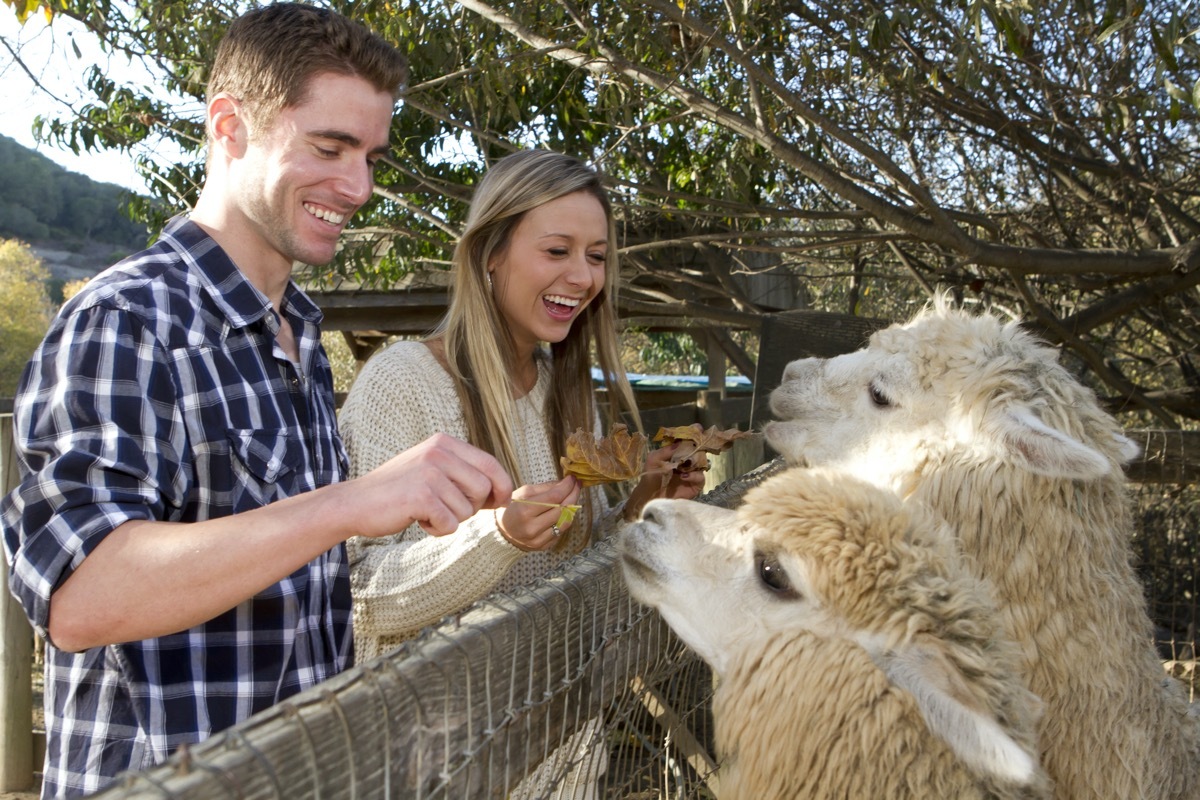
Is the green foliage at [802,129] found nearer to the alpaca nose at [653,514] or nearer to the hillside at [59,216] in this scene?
the alpaca nose at [653,514]

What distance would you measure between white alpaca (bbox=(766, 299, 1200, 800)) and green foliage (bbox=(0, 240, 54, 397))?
1046 inches

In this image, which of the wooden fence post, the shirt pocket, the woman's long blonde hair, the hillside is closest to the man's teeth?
the shirt pocket

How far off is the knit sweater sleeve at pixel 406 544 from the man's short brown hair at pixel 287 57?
725 millimetres

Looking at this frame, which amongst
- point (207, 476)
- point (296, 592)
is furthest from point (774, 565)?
point (207, 476)

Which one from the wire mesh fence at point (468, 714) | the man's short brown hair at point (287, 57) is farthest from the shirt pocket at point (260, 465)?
the man's short brown hair at point (287, 57)

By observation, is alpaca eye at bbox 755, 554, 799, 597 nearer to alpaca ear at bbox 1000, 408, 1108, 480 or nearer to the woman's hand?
the woman's hand

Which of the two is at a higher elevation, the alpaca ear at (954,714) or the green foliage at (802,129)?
the green foliage at (802,129)

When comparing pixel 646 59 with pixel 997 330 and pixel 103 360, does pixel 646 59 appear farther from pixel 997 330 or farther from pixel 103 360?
pixel 103 360

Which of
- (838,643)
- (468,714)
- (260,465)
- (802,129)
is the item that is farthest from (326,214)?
(802,129)

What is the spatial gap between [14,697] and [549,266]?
3149 millimetres

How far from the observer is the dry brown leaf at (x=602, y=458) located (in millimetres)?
2242

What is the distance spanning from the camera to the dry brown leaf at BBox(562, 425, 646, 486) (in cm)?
224

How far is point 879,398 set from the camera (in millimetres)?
3047

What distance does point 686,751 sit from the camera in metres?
2.54
